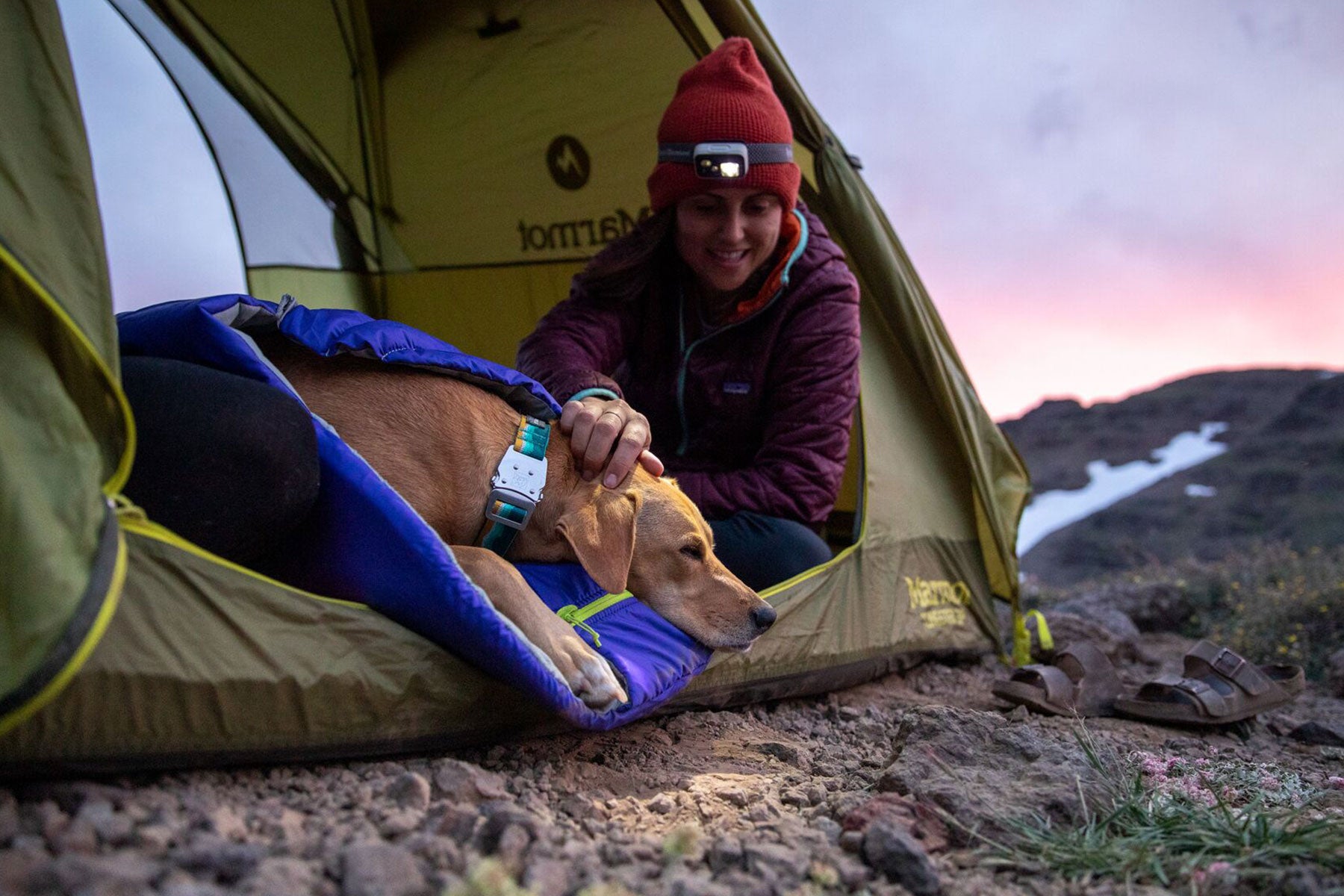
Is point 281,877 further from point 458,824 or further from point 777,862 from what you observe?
point 777,862

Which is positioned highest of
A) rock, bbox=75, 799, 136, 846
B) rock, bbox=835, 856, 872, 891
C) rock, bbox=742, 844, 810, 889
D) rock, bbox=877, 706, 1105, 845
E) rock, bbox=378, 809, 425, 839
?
rock, bbox=75, 799, 136, 846

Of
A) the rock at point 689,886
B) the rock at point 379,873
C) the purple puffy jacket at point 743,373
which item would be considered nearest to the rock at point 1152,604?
the purple puffy jacket at point 743,373

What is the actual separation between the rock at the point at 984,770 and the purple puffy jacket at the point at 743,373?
0.98 meters

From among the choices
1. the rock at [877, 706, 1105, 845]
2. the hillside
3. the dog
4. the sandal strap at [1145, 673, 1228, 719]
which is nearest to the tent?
the dog

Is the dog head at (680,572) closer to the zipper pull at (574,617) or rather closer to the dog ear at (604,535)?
the dog ear at (604,535)

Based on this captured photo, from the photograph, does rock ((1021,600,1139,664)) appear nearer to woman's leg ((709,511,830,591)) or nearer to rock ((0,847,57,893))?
woman's leg ((709,511,830,591))

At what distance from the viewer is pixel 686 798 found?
1916 millimetres

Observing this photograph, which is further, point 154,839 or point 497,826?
point 497,826

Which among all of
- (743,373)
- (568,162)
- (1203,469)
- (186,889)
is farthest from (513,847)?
(1203,469)

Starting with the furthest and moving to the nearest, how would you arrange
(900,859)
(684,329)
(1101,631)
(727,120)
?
(1101,631), (684,329), (727,120), (900,859)

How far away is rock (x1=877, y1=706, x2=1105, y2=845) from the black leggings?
4.09 ft

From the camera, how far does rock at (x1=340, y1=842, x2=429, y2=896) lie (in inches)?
50.8

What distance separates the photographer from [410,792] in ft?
5.34

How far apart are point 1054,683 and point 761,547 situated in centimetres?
96
